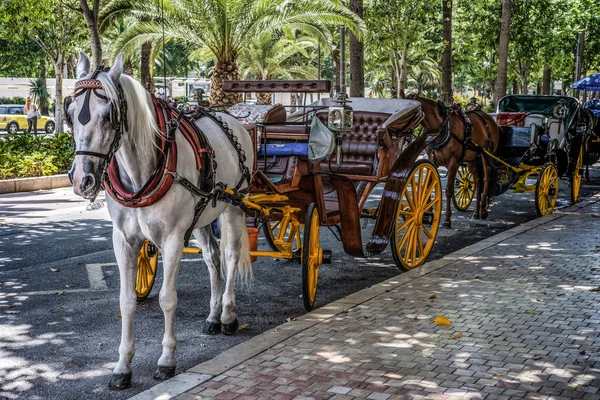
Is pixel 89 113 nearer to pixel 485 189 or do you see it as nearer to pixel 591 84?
pixel 485 189

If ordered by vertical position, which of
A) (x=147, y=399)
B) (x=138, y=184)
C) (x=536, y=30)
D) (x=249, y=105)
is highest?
(x=536, y=30)

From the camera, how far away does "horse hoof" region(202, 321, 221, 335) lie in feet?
21.3

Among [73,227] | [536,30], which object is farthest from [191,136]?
[536,30]

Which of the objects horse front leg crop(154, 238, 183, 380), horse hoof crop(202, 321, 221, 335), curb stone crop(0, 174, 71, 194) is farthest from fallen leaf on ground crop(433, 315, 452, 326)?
curb stone crop(0, 174, 71, 194)

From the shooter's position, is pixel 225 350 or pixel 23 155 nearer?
pixel 225 350

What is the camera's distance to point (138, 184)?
5.24 metres

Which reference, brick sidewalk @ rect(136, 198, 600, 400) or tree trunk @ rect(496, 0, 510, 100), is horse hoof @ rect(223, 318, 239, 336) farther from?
tree trunk @ rect(496, 0, 510, 100)

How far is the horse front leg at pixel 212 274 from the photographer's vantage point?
21.4 feet

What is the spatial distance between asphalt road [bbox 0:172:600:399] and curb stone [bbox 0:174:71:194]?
3.36 meters

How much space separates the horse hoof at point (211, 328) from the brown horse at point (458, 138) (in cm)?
535

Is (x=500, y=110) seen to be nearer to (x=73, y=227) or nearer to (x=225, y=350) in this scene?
(x=73, y=227)

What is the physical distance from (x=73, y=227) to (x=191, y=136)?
6.22 metres

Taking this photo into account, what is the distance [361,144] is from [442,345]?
345 centimetres

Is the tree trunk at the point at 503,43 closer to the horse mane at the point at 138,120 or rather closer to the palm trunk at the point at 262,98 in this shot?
the palm trunk at the point at 262,98
